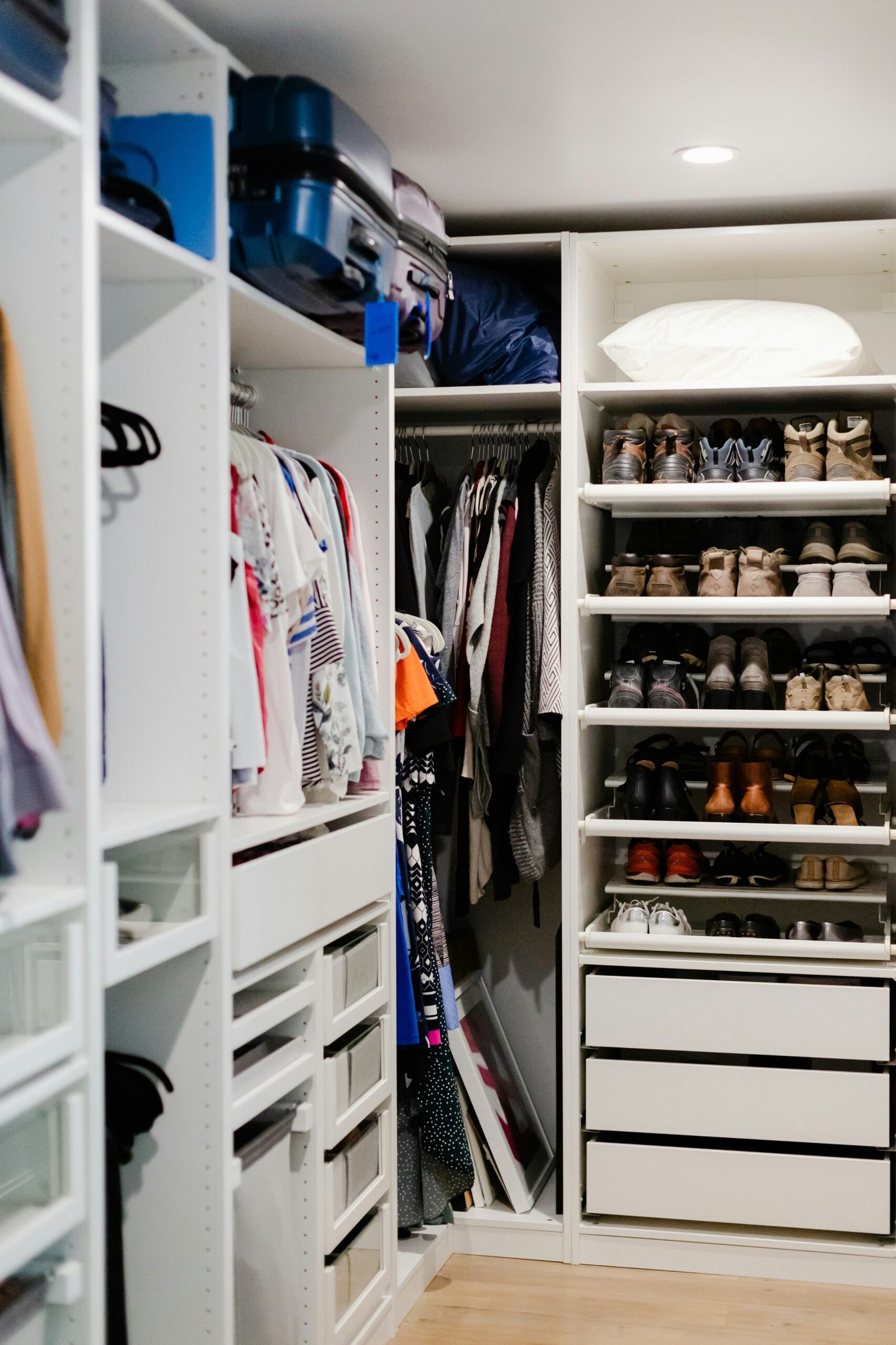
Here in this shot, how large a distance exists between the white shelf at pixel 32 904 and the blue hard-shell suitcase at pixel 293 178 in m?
1.04

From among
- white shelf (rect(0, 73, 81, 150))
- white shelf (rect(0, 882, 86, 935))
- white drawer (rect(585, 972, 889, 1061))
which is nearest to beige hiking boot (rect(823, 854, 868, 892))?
white drawer (rect(585, 972, 889, 1061))

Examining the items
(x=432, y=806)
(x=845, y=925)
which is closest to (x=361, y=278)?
(x=432, y=806)

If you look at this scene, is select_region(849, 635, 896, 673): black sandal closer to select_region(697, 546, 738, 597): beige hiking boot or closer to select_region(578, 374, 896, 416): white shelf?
select_region(697, 546, 738, 597): beige hiking boot

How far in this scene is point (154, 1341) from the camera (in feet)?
6.50

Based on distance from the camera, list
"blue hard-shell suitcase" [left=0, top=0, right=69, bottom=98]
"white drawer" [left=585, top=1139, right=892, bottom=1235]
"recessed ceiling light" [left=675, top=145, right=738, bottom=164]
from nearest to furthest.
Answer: "blue hard-shell suitcase" [left=0, top=0, right=69, bottom=98] → "recessed ceiling light" [left=675, top=145, right=738, bottom=164] → "white drawer" [left=585, top=1139, right=892, bottom=1235]

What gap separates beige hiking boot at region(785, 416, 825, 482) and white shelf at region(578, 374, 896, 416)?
0.26 feet

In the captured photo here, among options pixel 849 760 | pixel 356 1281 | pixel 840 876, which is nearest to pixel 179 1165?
pixel 356 1281

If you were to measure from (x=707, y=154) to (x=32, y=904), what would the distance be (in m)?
2.12

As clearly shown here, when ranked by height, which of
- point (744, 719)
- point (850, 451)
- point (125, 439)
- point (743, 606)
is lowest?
point (744, 719)

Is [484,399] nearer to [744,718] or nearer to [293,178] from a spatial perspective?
[744,718]

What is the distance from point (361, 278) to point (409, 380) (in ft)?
3.60

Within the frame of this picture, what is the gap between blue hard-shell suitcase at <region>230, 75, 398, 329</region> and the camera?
2004 mm

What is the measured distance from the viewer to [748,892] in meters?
3.24

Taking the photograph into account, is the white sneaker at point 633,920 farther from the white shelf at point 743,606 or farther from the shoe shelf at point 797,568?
the shoe shelf at point 797,568
